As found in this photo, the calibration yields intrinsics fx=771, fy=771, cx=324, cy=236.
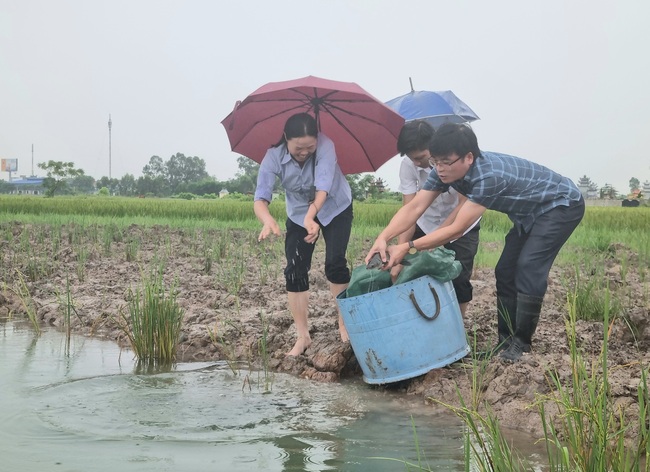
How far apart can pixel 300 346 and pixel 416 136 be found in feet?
4.83

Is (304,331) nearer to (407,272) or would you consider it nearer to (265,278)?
(407,272)

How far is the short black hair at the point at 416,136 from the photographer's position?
4324mm

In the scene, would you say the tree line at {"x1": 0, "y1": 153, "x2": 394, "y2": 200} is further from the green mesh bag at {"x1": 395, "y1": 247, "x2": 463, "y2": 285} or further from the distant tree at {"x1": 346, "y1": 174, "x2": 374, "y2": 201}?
the green mesh bag at {"x1": 395, "y1": 247, "x2": 463, "y2": 285}

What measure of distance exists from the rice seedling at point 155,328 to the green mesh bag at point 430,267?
1.55 m

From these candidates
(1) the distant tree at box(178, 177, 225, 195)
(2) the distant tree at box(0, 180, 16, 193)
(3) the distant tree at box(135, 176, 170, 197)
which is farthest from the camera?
(2) the distant tree at box(0, 180, 16, 193)

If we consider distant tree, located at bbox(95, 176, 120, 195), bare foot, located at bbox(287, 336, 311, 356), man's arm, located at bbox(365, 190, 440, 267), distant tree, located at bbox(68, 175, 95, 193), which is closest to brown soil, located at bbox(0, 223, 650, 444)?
bare foot, located at bbox(287, 336, 311, 356)

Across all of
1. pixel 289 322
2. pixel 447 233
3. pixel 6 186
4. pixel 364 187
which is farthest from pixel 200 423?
pixel 6 186

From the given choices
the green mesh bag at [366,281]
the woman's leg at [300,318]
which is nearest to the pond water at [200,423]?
the woman's leg at [300,318]

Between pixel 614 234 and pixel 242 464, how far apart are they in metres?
9.56

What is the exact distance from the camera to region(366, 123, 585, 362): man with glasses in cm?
382

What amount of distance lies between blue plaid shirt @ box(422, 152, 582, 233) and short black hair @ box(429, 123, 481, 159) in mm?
181

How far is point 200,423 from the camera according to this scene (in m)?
3.61

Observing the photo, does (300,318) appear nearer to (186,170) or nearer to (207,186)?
(207,186)

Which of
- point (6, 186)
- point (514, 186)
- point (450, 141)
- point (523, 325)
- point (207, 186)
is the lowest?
point (523, 325)
